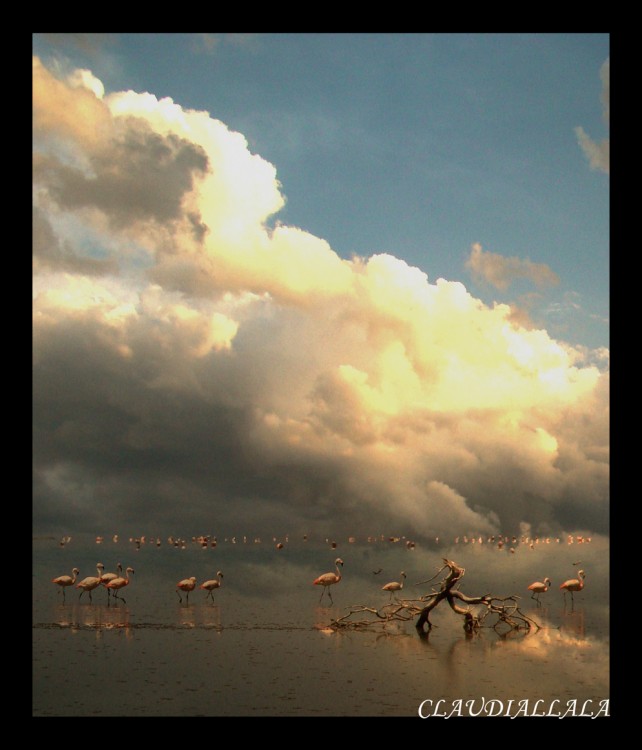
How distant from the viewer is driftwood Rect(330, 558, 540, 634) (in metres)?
7.12

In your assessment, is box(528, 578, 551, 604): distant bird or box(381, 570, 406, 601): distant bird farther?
box(528, 578, 551, 604): distant bird

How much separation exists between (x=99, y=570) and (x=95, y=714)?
99.2 inches

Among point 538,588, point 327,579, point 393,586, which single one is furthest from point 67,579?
point 538,588

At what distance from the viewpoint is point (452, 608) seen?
282 inches

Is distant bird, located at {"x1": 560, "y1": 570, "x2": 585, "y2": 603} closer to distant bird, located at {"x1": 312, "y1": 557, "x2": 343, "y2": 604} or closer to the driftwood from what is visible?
the driftwood

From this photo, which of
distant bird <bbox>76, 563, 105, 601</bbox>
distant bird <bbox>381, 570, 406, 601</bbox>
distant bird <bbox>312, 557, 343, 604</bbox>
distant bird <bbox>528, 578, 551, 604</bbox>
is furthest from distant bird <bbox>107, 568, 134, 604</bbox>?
distant bird <bbox>528, 578, 551, 604</bbox>

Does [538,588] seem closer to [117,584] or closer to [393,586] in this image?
[393,586]

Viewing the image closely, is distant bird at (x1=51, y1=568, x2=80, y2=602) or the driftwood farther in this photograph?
distant bird at (x1=51, y1=568, x2=80, y2=602)

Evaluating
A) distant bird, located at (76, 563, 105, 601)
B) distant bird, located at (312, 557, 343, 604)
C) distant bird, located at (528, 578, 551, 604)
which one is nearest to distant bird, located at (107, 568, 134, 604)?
distant bird, located at (76, 563, 105, 601)

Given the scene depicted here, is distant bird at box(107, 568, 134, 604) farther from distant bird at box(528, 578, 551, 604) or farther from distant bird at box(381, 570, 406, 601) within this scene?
distant bird at box(528, 578, 551, 604)

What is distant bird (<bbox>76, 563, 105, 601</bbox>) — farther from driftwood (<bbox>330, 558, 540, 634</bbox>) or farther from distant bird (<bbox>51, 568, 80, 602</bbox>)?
driftwood (<bbox>330, 558, 540, 634</bbox>)
